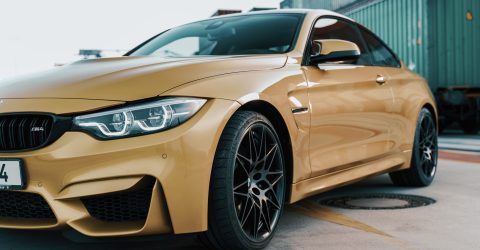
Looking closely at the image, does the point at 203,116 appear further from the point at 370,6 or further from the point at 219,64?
the point at 370,6

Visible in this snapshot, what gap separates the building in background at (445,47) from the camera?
13.9 metres

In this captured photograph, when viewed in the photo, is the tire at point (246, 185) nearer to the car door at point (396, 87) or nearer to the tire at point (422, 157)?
the car door at point (396, 87)

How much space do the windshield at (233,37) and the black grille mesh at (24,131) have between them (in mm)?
1420

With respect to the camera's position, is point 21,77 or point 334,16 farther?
point 334,16

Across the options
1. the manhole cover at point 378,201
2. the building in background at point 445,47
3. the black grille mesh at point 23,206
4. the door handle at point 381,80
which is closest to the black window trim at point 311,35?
the door handle at point 381,80

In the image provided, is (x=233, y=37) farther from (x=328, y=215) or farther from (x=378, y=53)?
(x=378, y=53)

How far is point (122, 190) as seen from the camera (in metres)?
2.65

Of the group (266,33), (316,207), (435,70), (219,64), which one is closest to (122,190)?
(219,64)

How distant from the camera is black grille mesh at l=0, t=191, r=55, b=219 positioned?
109 inches

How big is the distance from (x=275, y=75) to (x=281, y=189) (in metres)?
0.61

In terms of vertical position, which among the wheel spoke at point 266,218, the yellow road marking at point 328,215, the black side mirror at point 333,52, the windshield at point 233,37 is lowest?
the yellow road marking at point 328,215

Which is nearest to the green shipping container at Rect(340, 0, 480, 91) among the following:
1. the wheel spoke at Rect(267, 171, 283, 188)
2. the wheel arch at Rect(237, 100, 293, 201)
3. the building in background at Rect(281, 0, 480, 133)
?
the building in background at Rect(281, 0, 480, 133)

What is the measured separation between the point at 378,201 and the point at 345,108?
101 cm

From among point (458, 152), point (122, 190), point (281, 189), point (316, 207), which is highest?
point (122, 190)
